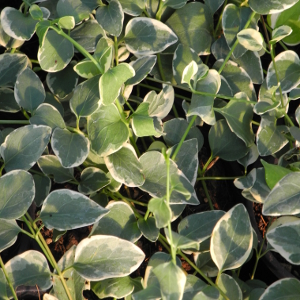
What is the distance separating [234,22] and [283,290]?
492 millimetres

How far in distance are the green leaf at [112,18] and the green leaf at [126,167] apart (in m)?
0.21

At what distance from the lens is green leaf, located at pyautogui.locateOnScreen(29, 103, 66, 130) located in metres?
0.64

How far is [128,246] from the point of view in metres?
0.59

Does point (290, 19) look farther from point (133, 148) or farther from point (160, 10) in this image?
point (133, 148)

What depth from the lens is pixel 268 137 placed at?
70cm

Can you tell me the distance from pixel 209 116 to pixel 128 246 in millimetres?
251

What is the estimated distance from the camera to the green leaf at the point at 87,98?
24.7 inches

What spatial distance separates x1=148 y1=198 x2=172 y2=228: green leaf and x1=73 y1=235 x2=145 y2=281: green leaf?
144mm

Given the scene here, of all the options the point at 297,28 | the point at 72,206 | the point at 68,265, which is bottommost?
the point at 68,265

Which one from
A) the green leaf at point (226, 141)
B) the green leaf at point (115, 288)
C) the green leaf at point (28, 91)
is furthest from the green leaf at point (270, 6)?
the green leaf at point (115, 288)

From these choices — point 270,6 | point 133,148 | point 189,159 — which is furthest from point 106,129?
point 270,6

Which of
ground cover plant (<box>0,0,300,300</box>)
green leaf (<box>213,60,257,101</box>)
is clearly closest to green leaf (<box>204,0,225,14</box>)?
ground cover plant (<box>0,0,300,300</box>)

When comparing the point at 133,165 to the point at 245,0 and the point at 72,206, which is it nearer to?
the point at 72,206

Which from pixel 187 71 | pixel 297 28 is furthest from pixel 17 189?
pixel 297 28
